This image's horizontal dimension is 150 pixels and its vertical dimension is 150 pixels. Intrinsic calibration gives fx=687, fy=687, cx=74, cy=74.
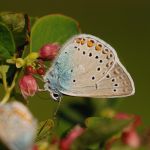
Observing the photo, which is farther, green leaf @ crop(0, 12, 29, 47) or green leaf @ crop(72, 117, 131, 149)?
green leaf @ crop(0, 12, 29, 47)

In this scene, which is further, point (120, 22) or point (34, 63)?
point (120, 22)

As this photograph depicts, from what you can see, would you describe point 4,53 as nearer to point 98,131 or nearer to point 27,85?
point 27,85

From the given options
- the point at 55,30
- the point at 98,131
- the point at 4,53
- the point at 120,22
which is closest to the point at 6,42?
the point at 4,53

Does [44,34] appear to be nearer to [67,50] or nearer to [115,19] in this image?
[67,50]

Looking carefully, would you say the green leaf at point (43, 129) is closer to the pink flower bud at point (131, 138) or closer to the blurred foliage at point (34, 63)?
the blurred foliage at point (34, 63)

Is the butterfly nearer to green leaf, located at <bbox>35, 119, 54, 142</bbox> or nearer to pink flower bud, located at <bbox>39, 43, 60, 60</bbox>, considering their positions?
pink flower bud, located at <bbox>39, 43, 60, 60</bbox>

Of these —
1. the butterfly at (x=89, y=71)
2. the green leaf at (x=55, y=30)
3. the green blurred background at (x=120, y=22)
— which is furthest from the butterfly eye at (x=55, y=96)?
the green blurred background at (x=120, y=22)

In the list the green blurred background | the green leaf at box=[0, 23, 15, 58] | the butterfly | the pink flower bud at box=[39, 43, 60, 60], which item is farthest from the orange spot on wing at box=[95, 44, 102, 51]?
the green blurred background
